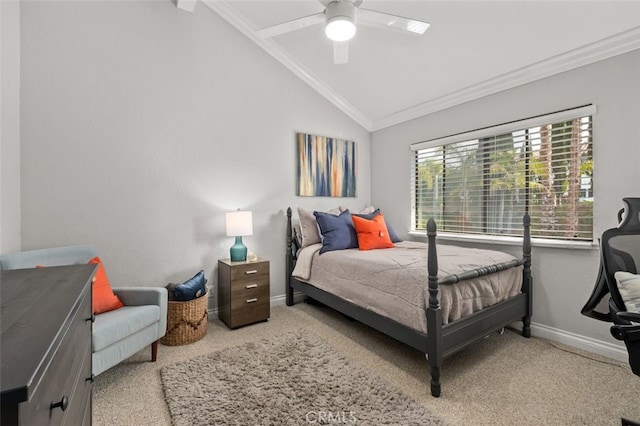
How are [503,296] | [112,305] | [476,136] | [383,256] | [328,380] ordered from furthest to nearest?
[476,136], [383,256], [503,296], [112,305], [328,380]

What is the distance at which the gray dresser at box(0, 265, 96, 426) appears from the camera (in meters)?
0.45

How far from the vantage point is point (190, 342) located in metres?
2.51

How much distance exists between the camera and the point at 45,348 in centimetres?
53

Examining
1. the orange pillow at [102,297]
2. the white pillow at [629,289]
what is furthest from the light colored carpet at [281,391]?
the white pillow at [629,289]

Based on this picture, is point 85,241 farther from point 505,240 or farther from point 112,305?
point 505,240

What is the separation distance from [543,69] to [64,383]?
3539mm

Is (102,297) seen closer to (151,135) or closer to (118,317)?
(118,317)

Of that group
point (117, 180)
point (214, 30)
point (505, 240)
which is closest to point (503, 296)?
point (505, 240)

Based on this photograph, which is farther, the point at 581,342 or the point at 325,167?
the point at 325,167

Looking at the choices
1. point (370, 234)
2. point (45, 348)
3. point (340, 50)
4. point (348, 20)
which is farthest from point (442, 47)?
point (45, 348)

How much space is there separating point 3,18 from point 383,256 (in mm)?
3229

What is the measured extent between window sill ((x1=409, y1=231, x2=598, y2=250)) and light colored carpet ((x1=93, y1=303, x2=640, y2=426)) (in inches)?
32.5

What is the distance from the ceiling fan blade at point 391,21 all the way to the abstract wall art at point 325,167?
1645 millimetres

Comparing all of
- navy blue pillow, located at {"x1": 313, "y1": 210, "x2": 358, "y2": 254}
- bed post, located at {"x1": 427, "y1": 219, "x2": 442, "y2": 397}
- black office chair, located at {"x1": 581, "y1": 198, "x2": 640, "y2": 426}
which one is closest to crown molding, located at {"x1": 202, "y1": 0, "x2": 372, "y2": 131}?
navy blue pillow, located at {"x1": 313, "y1": 210, "x2": 358, "y2": 254}
